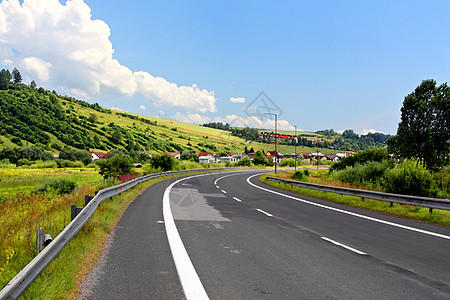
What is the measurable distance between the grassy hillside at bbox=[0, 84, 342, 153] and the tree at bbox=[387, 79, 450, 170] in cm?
8444

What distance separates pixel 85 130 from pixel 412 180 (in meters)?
143

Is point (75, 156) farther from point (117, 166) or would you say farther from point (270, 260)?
point (270, 260)

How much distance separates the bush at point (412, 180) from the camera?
607 inches

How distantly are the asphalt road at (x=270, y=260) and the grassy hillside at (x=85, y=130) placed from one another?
122619 millimetres

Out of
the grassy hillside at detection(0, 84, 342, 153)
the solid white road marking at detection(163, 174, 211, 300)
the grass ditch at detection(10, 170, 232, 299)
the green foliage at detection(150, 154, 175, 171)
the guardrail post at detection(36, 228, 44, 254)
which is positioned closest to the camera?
the grass ditch at detection(10, 170, 232, 299)

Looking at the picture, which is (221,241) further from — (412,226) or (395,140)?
(395,140)

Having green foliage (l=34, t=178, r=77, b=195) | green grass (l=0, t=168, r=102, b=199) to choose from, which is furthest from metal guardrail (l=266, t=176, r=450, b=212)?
green grass (l=0, t=168, r=102, b=199)

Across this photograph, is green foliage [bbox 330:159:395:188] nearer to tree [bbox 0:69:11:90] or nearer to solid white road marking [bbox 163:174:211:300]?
solid white road marking [bbox 163:174:211:300]

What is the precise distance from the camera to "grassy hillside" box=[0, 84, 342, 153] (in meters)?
127

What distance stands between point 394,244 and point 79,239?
6769 millimetres

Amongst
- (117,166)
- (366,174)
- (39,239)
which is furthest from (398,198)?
(117,166)

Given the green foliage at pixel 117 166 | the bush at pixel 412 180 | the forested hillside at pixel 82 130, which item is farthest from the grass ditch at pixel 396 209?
the forested hillside at pixel 82 130

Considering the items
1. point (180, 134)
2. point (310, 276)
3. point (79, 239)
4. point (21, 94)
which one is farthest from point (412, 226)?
point (21, 94)

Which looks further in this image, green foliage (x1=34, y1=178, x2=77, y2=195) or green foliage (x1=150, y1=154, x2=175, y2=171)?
green foliage (x1=150, y1=154, x2=175, y2=171)
